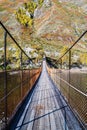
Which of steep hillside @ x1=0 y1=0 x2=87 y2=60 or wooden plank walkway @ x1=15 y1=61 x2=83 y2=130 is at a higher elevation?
steep hillside @ x1=0 y1=0 x2=87 y2=60

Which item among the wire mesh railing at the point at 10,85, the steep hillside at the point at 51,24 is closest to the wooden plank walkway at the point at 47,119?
the wire mesh railing at the point at 10,85

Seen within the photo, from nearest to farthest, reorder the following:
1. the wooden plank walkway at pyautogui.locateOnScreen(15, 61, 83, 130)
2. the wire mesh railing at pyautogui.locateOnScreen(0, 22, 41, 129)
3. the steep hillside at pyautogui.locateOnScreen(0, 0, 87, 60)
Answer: the wire mesh railing at pyautogui.locateOnScreen(0, 22, 41, 129) < the wooden plank walkway at pyautogui.locateOnScreen(15, 61, 83, 130) < the steep hillside at pyautogui.locateOnScreen(0, 0, 87, 60)

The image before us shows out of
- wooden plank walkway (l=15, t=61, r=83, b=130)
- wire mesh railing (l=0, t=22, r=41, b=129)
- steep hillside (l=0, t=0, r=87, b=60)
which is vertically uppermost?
steep hillside (l=0, t=0, r=87, b=60)

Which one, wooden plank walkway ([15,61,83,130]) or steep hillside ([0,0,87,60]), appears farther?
steep hillside ([0,0,87,60])

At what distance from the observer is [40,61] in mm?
80000

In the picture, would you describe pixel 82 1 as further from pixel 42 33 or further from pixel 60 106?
pixel 60 106

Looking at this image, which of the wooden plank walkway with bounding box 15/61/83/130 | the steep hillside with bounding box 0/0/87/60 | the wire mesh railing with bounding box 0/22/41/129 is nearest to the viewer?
the wire mesh railing with bounding box 0/22/41/129

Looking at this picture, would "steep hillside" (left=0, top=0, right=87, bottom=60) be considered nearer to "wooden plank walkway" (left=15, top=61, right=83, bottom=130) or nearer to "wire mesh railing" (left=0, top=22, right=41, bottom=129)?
"wire mesh railing" (left=0, top=22, right=41, bottom=129)

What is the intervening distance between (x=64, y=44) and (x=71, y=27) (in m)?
14.1

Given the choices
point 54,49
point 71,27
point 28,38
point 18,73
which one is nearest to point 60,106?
point 18,73

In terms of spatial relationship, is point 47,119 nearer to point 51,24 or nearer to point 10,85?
point 10,85

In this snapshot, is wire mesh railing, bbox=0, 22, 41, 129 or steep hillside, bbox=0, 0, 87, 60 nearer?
wire mesh railing, bbox=0, 22, 41, 129

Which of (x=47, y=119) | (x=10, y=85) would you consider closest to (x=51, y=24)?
(x=10, y=85)

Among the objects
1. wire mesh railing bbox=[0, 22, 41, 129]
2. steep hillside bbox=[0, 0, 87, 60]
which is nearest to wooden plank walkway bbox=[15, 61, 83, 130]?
wire mesh railing bbox=[0, 22, 41, 129]
